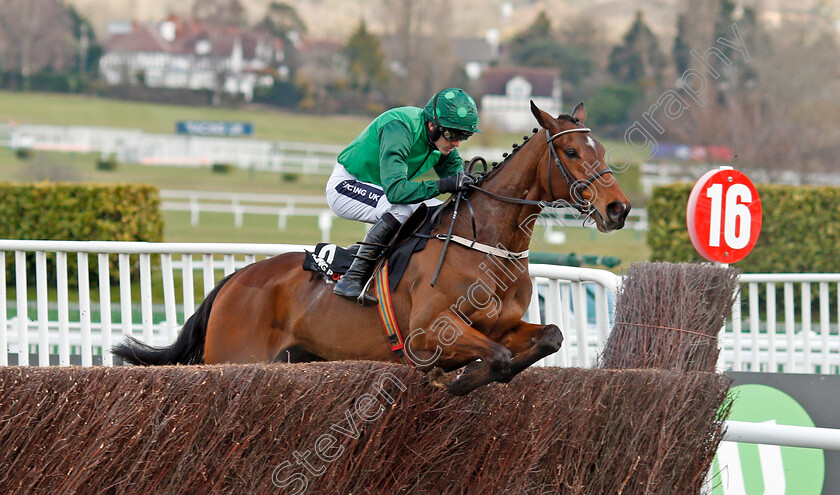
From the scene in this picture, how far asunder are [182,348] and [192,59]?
176ft

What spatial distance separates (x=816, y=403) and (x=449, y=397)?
2806mm

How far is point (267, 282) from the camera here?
4125 mm

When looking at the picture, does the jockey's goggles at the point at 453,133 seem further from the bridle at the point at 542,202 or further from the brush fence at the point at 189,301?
the brush fence at the point at 189,301

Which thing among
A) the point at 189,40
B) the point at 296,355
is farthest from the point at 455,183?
the point at 189,40

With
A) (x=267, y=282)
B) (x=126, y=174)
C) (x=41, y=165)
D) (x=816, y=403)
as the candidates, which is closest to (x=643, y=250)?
(x=816, y=403)

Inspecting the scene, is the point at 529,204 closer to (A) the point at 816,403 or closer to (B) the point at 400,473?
(B) the point at 400,473

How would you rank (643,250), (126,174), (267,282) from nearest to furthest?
(267,282) < (643,250) < (126,174)

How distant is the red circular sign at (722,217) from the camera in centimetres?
469

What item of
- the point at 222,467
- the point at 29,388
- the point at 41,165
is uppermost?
the point at 41,165

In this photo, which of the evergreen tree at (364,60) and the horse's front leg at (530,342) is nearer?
the horse's front leg at (530,342)

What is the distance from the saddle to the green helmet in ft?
1.18

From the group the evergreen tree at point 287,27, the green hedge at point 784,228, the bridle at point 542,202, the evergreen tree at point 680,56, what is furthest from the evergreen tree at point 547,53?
the bridle at point 542,202

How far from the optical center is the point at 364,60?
4966 centimetres

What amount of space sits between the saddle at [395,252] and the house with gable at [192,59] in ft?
168
